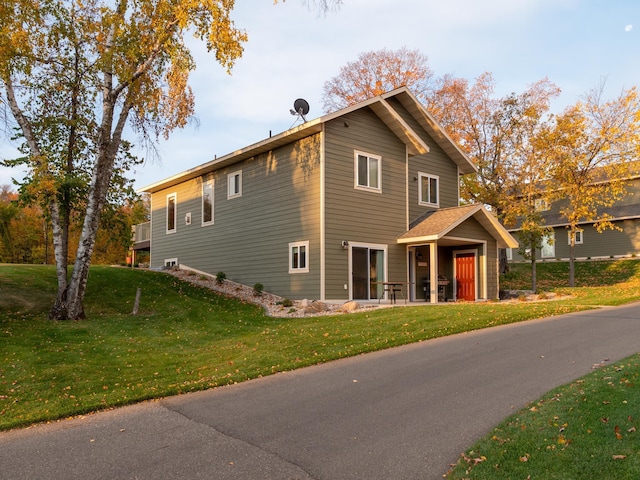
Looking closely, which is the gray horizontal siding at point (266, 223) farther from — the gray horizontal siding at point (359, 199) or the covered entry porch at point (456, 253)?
the covered entry porch at point (456, 253)

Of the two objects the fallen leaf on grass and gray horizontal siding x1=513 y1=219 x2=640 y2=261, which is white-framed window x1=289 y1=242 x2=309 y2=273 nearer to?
the fallen leaf on grass

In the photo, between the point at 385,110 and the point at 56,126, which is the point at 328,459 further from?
the point at 385,110

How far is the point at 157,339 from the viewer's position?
11758 mm

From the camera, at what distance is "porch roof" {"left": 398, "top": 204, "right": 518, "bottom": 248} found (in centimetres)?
1786

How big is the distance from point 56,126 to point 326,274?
905 cm

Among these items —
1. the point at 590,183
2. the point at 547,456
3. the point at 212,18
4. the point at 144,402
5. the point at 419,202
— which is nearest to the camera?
the point at 547,456

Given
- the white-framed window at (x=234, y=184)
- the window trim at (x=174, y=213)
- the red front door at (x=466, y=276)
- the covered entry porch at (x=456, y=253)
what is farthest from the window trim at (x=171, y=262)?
the red front door at (x=466, y=276)

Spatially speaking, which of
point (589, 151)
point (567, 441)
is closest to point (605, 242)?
point (589, 151)

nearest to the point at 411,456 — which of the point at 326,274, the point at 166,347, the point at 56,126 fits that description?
the point at 166,347

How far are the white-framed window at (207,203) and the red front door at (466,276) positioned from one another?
1064 cm

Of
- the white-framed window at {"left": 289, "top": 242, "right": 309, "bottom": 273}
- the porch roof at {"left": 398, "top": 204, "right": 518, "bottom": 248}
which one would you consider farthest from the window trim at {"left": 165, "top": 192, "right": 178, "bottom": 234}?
the porch roof at {"left": 398, "top": 204, "right": 518, "bottom": 248}

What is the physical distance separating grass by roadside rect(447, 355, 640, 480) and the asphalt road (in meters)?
0.28

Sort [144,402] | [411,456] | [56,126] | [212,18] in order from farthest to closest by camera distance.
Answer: [56,126] < [212,18] < [144,402] < [411,456]

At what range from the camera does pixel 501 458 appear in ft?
14.9
